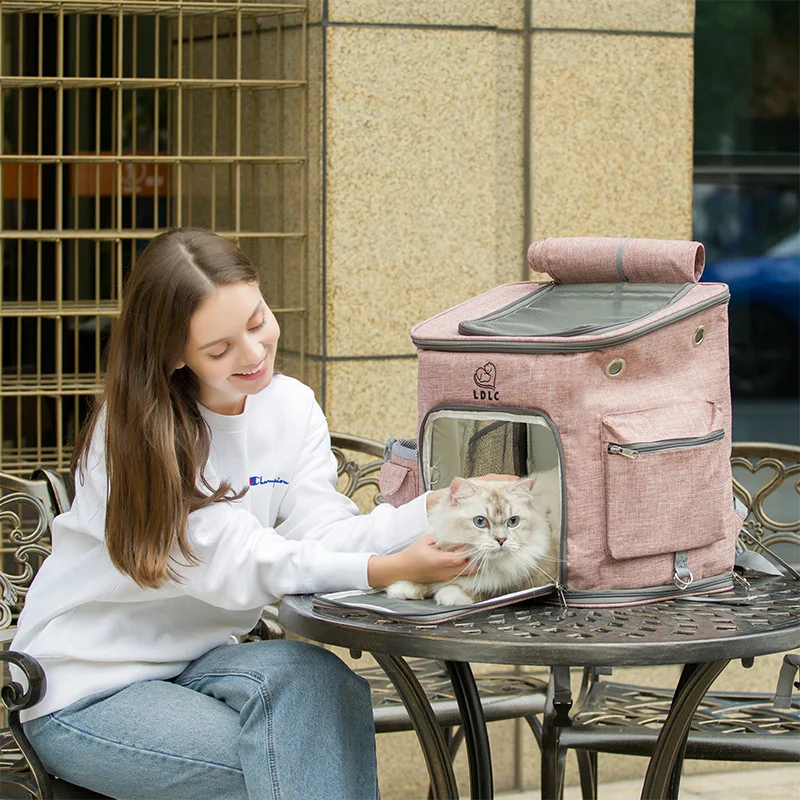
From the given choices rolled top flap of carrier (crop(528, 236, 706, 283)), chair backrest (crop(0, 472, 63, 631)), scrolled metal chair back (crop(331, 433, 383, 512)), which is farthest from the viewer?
scrolled metal chair back (crop(331, 433, 383, 512))

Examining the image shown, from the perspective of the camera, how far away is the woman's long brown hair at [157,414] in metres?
2.33

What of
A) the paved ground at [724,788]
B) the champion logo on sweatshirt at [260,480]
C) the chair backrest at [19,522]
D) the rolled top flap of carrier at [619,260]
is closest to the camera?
the rolled top flap of carrier at [619,260]

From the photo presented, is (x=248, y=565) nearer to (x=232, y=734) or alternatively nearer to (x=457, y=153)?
(x=232, y=734)

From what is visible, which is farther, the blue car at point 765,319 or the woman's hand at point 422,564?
the blue car at point 765,319

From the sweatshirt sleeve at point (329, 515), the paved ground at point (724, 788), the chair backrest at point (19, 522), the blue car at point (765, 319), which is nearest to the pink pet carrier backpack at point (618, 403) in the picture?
the sweatshirt sleeve at point (329, 515)

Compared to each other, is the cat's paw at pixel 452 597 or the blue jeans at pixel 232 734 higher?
the cat's paw at pixel 452 597

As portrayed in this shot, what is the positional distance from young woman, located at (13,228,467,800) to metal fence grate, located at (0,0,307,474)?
1.53 meters

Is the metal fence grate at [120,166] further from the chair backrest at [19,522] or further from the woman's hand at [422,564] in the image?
the woman's hand at [422,564]

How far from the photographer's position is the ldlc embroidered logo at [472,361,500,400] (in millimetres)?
2314

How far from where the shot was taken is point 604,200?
162 inches

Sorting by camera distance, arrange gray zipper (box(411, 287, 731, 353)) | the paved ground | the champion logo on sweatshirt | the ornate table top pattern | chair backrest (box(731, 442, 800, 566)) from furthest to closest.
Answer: the paved ground, chair backrest (box(731, 442, 800, 566)), the champion logo on sweatshirt, gray zipper (box(411, 287, 731, 353)), the ornate table top pattern

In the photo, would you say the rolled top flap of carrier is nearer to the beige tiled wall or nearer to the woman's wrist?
the woman's wrist

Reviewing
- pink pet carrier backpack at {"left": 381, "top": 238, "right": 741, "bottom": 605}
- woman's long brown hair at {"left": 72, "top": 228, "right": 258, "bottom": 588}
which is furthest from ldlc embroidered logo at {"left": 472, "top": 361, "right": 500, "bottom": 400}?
woman's long brown hair at {"left": 72, "top": 228, "right": 258, "bottom": 588}

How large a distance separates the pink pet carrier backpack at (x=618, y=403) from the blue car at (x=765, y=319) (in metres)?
2.50
